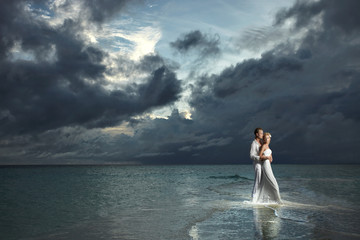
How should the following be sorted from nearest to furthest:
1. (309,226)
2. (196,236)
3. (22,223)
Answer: (196,236) → (309,226) → (22,223)

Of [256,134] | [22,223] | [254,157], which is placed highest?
[256,134]

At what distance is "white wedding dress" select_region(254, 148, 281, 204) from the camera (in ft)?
40.7

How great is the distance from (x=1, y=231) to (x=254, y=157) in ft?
32.5

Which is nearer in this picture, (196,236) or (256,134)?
(196,236)

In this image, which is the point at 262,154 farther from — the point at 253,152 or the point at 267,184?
the point at 267,184

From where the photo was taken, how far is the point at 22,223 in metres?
10.8

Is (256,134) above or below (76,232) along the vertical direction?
above

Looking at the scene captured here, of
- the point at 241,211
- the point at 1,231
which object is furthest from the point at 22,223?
the point at 241,211

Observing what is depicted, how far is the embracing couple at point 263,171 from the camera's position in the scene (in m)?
12.4

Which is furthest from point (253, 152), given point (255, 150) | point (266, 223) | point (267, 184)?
point (266, 223)

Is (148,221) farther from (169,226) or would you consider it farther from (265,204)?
(265,204)

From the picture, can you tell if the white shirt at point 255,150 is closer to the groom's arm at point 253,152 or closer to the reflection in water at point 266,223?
the groom's arm at point 253,152

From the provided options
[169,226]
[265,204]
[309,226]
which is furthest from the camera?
[265,204]

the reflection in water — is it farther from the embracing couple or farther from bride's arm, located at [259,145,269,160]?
bride's arm, located at [259,145,269,160]
